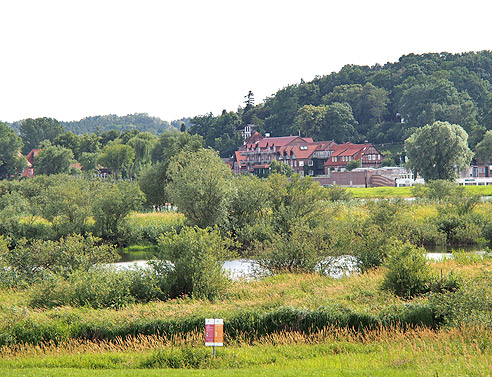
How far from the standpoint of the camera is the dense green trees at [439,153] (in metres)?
80.2

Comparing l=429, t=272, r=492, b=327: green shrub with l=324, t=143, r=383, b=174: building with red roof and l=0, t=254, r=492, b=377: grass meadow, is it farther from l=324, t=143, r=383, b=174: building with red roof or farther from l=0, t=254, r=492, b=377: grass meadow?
l=324, t=143, r=383, b=174: building with red roof

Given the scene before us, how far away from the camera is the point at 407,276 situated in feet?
69.3

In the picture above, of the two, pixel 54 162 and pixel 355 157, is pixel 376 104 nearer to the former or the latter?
pixel 355 157

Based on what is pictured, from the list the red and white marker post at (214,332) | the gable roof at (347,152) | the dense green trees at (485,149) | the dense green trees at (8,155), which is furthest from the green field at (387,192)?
the dense green trees at (8,155)

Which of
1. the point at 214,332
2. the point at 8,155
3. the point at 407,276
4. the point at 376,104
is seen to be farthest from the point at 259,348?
the point at 376,104

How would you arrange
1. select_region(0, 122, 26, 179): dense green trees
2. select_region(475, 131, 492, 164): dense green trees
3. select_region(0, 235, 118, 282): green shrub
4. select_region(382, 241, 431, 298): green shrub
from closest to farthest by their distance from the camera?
select_region(382, 241, 431, 298): green shrub, select_region(0, 235, 118, 282): green shrub, select_region(475, 131, 492, 164): dense green trees, select_region(0, 122, 26, 179): dense green trees

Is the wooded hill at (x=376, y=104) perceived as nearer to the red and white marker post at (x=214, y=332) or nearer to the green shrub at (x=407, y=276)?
the green shrub at (x=407, y=276)

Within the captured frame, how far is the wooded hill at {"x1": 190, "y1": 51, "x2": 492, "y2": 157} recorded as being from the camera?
474 feet

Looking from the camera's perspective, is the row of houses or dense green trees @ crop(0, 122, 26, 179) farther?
the row of houses

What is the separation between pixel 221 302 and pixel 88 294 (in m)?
5.09

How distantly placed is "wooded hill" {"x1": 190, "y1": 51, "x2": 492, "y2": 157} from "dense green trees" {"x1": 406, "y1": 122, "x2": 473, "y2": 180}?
45.9m

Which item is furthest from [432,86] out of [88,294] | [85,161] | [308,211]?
[88,294]

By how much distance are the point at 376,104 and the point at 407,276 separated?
142824mm

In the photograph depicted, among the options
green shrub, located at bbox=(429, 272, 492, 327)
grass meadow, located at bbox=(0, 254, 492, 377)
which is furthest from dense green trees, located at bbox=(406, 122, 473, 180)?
green shrub, located at bbox=(429, 272, 492, 327)
